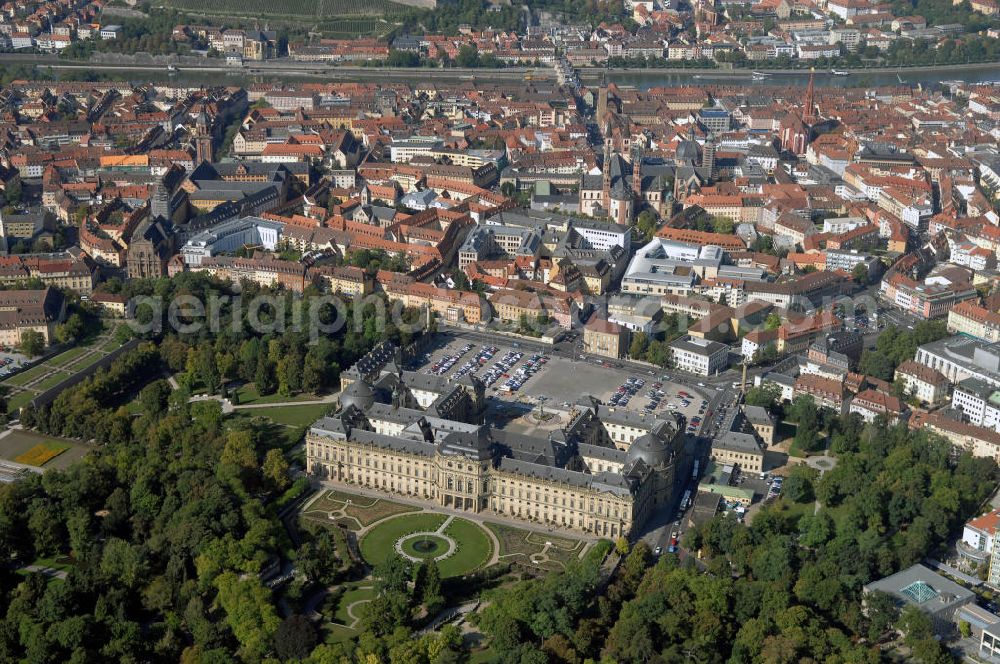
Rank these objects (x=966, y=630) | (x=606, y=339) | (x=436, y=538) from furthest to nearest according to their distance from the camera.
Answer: (x=606, y=339)
(x=436, y=538)
(x=966, y=630)

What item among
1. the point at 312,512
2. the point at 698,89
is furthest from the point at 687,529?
the point at 698,89

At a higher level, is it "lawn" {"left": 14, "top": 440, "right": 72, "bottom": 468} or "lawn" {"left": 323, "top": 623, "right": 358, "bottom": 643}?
"lawn" {"left": 14, "top": 440, "right": 72, "bottom": 468}

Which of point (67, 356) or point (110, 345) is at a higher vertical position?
point (110, 345)

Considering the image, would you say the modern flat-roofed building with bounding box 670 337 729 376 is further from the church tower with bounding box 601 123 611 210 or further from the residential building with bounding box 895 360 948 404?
the church tower with bounding box 601 123 611 210

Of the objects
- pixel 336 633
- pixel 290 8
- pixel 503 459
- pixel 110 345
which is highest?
pixel 290 8

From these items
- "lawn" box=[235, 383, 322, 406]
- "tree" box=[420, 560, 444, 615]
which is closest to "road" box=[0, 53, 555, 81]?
"lawn" box=[235, 383, 322, 406]

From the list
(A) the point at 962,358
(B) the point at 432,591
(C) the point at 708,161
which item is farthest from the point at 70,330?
(C) the point at 708,161

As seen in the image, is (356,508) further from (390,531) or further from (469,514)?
(469,514)
